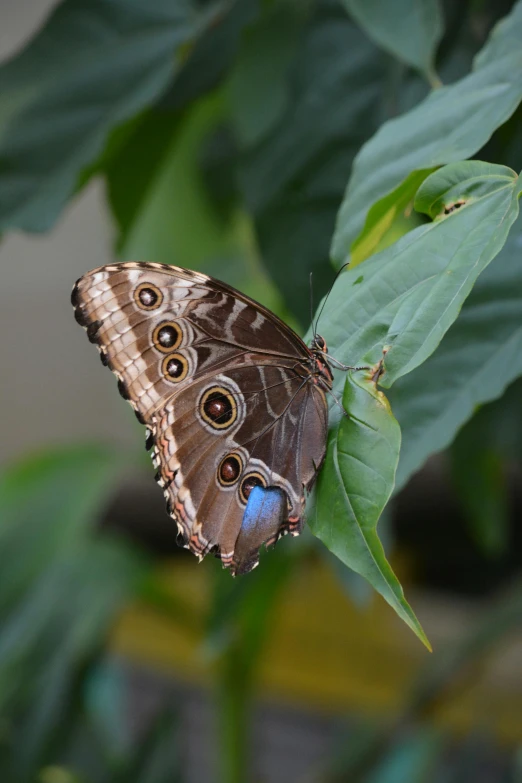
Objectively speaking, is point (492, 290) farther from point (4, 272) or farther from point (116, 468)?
point (4, 272)

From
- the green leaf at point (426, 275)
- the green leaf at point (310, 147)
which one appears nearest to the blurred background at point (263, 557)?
the green leaf at point (310, 147)

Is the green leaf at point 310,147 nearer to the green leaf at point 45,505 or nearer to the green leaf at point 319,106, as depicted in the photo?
the green leaf at point 319,106

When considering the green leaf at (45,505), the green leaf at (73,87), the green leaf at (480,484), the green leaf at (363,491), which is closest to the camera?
the green leaf at (363,491)

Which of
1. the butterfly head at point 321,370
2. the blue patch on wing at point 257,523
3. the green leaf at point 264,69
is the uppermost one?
the green leaf at point 264,69

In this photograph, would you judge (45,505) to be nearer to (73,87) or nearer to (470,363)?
(73,87)

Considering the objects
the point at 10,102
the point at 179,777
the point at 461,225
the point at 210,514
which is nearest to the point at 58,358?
the point at 179,777

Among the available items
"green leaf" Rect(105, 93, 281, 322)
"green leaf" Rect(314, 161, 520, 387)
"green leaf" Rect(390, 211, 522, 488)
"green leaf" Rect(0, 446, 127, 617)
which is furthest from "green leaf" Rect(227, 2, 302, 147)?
"green leaf" Rect(0, 446, 127, 617)

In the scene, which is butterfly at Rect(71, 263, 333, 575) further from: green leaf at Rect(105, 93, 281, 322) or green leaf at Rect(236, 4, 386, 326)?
green leaf at Rect(105, 93, 281, 322)
